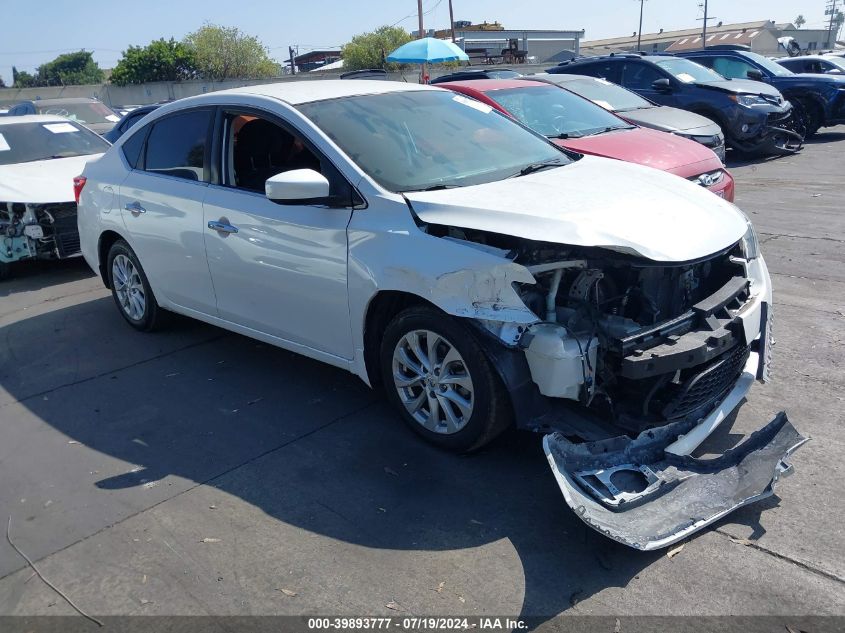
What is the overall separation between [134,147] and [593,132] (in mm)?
4672

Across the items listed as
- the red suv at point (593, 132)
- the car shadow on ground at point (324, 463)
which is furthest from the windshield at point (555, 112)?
the car shadow on ground at point (324, 463)

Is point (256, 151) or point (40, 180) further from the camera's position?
point (40, 180)

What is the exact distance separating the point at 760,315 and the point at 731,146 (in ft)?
35.4

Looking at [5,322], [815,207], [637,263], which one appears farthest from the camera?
[815,207]

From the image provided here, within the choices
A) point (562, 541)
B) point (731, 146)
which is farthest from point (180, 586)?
point (731, 146)

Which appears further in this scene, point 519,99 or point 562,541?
point 519,99

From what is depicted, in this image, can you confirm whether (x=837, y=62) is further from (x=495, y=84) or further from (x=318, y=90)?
(x=318, y=90)

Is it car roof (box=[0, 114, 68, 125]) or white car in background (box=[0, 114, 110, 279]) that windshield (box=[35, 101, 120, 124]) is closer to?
car roof (box=[0, 114, 68, 125])

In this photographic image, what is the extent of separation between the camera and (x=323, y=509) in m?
3.73

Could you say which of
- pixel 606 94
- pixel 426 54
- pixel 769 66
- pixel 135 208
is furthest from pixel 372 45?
pixel 135 208

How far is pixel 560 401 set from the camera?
3820 millimetres

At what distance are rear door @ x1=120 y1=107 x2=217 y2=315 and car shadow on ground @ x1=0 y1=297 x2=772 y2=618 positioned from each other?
640 mm

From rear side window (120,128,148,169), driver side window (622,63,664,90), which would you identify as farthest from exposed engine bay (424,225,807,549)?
driver side window (622,63,664,90)

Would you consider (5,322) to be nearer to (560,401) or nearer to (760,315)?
(560,401)
